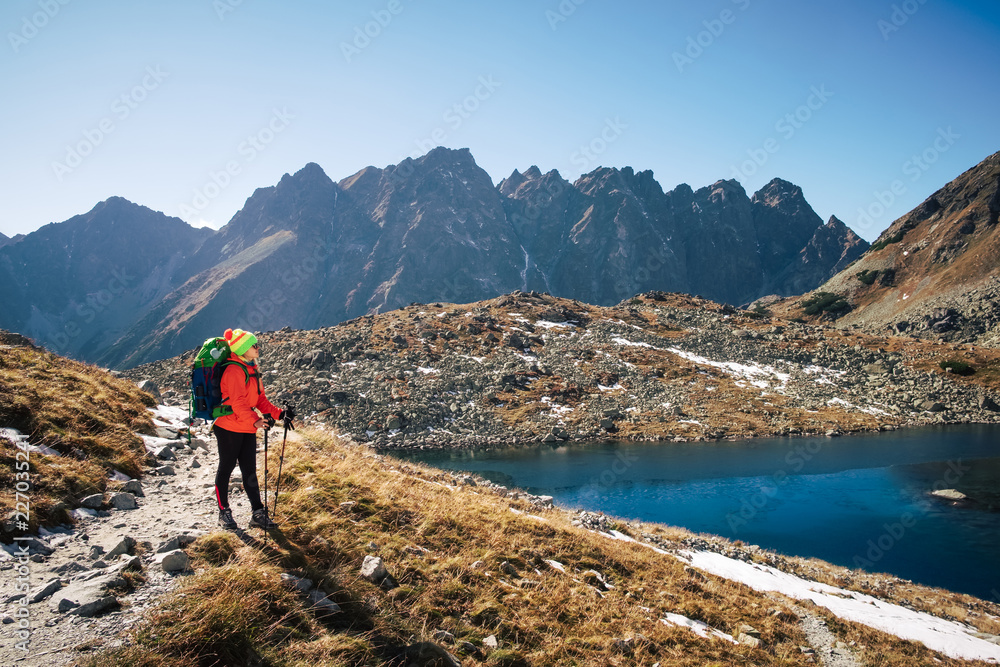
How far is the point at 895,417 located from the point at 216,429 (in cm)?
7040

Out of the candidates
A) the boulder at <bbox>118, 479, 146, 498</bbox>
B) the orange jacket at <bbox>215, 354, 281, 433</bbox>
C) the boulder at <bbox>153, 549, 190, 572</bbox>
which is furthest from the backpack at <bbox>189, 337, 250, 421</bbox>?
the boulder at <bbox>118, 479, 146, 498</bbox>

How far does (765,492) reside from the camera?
33.9 meters

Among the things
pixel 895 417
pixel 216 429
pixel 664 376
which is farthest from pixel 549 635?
pixel 895 417

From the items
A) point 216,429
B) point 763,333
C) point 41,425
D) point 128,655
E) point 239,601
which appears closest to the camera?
point 128,655

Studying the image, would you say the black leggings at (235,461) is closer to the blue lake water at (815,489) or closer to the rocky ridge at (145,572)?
the rocky ridge at (145,572)

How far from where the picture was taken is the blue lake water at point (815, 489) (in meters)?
25.0

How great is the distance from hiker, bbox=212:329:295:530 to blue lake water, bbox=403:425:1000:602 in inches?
987

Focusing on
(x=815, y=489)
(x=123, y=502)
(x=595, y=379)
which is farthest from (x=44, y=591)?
(x=595, y=379)

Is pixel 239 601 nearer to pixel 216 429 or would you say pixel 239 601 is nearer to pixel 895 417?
pixel 216 429

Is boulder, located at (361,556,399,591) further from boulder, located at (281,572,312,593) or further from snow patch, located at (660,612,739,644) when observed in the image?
snow patch, located at (660,612,739,644)

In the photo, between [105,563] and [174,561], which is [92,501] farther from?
[174,561]

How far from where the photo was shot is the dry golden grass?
7719 mm

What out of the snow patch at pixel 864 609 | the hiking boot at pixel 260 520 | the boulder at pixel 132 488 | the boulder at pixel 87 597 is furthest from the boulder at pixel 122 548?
the snow patch at pixel 864 609

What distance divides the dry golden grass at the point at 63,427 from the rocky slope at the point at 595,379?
105 ft
